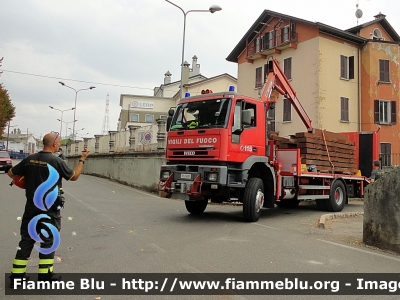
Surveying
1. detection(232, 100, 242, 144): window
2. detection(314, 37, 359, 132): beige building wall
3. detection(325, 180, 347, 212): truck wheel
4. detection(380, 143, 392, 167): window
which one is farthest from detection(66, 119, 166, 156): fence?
detection(380, 143, 392, 167): window

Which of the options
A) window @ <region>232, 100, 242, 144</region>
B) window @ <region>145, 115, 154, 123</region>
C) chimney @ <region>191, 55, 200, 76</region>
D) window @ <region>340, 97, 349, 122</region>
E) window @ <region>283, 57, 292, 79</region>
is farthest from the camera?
window @ <region>145, 115, 154, 123</region>

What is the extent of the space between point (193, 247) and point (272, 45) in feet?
80.5

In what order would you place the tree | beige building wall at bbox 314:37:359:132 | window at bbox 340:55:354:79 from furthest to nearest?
the tree, window at bbox 340:55:354:79, beige building wall at bbox 314:37:359:132

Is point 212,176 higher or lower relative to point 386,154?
lower

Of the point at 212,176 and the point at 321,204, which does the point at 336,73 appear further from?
the point at 212,176

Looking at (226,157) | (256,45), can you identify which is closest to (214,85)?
A: (256,45)

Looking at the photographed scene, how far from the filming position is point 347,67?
2622cm

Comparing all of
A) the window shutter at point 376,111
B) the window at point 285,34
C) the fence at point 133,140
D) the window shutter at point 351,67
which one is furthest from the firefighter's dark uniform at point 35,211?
the window shutter at point 376,111

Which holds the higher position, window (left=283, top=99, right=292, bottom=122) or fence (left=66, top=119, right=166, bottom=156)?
window (left=283, top=99, right=292, bottom=122)

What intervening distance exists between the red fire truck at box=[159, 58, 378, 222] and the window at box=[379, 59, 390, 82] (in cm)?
1970

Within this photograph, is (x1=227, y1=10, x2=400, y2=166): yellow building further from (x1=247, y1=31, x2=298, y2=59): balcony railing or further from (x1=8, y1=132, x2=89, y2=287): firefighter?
(x1=8, y1=132, x2=89, y2=287): firefighter

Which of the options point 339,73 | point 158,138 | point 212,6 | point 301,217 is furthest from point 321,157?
point 339,73

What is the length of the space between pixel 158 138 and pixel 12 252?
11.7 meters

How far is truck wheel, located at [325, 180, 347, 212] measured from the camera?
38.2 feet
